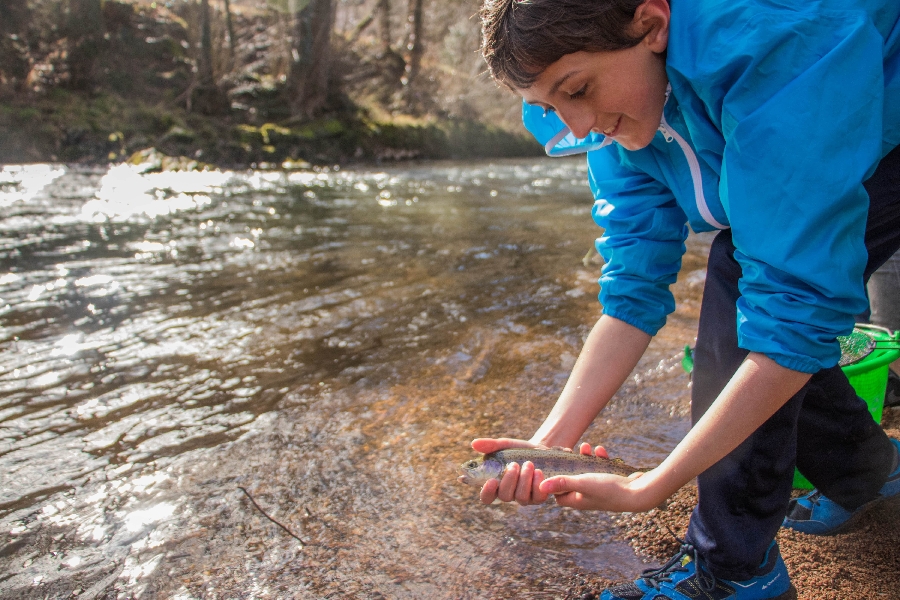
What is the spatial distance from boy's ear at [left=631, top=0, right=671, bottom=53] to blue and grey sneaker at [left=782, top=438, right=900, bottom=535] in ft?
5.12

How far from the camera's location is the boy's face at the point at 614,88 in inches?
64.9

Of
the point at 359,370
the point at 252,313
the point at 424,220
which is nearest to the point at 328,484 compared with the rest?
the point at 359,370

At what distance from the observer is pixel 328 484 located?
8.86ft

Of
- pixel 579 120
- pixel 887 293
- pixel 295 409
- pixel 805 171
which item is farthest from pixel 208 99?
pixel 805 171

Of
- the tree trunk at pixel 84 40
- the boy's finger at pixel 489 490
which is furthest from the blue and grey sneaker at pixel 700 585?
the tree trunk at pixel 84 40

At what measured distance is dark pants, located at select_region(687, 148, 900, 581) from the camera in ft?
5.81

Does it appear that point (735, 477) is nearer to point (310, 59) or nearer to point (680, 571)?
point (680, 571)

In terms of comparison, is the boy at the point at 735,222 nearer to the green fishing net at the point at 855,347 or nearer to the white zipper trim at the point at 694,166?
the white zipper trim at the point at 694,166

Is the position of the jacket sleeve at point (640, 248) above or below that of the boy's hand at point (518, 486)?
above

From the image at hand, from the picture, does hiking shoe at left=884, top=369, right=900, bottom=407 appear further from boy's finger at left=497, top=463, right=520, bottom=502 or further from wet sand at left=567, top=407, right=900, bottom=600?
boy's finger at left=497, top=463, right=520, bottom=502

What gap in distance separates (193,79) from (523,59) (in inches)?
810

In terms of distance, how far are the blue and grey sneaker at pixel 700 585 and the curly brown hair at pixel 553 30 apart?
1429mm

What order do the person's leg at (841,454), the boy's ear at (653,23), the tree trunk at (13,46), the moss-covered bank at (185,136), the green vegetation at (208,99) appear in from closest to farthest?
1. the boy's ear at (653,23)
2. the person's leg at (841,454)
3. the moss-covered bank at (185,136)
4. the green vegetation at (208,99)
5. the tree trunk at (13,46)

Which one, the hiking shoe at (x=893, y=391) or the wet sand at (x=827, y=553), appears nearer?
the wet sand at (x=827, y=553)
